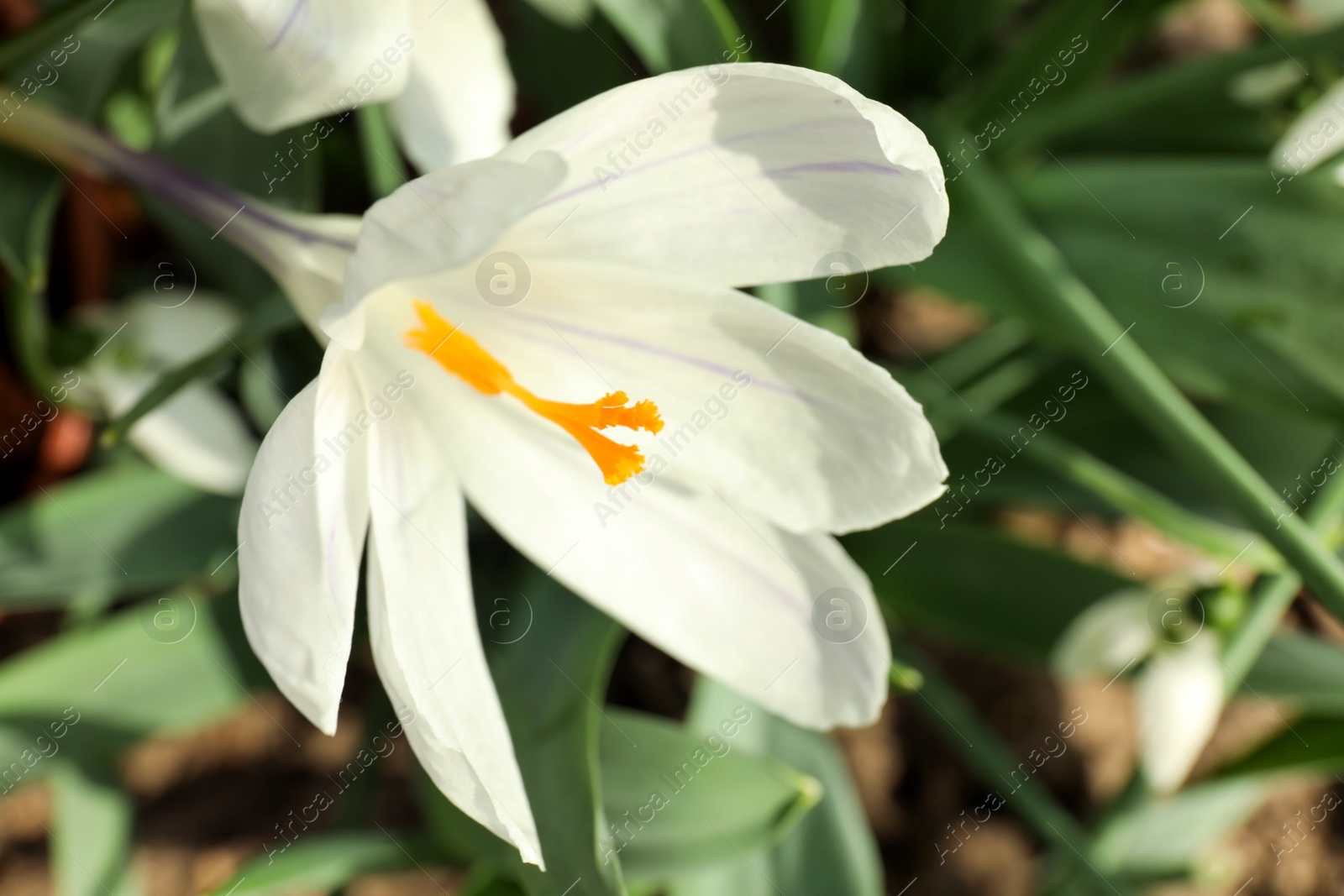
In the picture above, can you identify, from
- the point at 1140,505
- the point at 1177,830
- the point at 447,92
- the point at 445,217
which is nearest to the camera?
the point at 445,217

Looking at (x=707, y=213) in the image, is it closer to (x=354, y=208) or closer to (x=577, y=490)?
(x=577, y=490)

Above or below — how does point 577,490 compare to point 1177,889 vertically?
above

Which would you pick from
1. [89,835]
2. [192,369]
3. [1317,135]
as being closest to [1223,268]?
[1317,135]

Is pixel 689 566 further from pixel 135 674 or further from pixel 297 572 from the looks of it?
pixel 135 674

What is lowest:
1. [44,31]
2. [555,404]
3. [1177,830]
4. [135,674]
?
[1177,830]

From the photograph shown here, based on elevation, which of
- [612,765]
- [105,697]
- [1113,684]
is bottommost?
[1113,684]

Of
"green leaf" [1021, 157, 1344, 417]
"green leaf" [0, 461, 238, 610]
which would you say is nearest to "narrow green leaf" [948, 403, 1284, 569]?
"green leaf" [1021, 157, 1344, 417]

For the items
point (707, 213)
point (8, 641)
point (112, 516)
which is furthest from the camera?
point (8, 641)

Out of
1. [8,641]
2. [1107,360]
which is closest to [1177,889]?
[1107,360]
